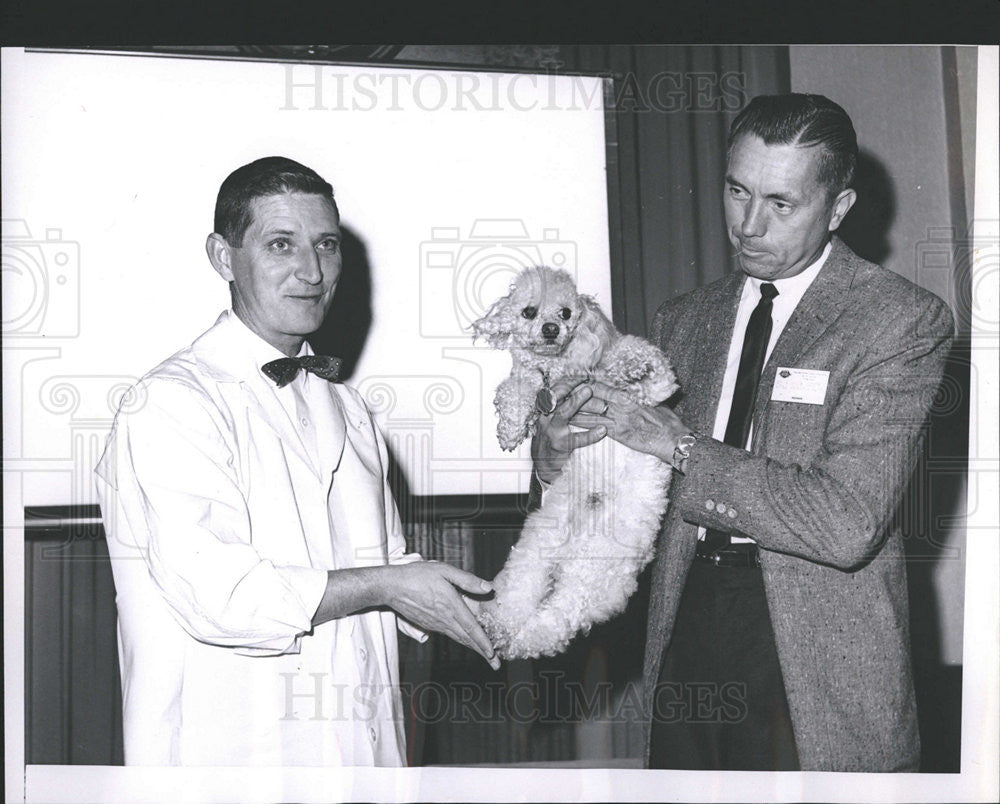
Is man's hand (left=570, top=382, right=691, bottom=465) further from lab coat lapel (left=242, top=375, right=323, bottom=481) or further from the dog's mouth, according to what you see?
lab coat lapel (left=242, top=375, right=323, bottom=481)

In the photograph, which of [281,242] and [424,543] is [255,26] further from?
[424,543]

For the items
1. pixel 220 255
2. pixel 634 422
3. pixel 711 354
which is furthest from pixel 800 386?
pixel 220 255

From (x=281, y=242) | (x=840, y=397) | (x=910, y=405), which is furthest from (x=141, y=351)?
(x=910, y=405)

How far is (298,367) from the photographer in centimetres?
209

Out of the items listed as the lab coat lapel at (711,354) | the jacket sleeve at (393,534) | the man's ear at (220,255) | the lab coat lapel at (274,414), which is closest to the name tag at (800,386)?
the lab coat lapel at (711,354)

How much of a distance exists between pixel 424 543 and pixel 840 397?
3.37ft

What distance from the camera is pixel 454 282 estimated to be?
7.50 feet

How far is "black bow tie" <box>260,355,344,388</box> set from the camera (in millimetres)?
2061

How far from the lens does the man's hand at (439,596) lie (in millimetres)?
2016

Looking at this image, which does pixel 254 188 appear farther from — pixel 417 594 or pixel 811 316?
pixel 811 316

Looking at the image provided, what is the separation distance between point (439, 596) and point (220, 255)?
0.95 metres
